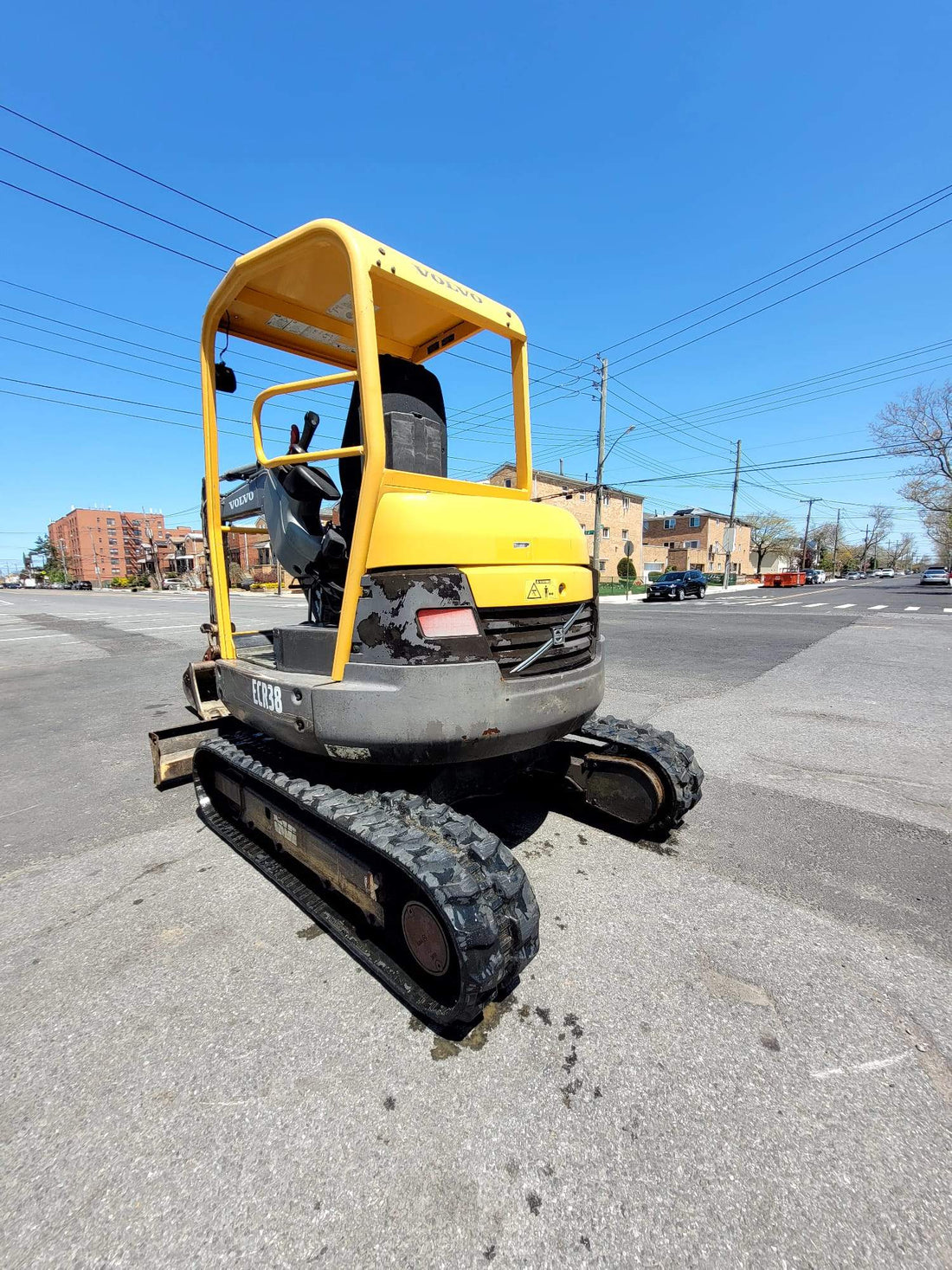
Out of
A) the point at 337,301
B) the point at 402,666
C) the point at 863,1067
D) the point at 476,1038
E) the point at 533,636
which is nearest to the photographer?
the point at 863,1067

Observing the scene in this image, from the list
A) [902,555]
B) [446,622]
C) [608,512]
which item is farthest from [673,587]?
[902,555]

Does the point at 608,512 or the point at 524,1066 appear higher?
the point at 608,512

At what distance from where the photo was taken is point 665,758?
120 inches

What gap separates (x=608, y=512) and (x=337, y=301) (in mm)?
49390

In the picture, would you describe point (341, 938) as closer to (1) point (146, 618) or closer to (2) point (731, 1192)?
(2) point (731, 1192)

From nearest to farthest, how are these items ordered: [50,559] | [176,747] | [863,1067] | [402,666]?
1. [863,1067]
2. [402,666]
3. [176,747]
4. [50,559]

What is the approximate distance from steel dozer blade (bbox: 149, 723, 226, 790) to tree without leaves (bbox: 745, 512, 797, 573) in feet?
294

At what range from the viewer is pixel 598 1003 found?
209 cm

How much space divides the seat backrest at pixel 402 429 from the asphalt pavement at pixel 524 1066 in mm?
2037

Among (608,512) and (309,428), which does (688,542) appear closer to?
(608,512)

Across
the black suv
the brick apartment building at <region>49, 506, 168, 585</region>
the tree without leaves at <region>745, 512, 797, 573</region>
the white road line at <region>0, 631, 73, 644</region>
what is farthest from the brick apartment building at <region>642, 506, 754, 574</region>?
the brick apartment building at <region>49, 506, 168, 585</region>

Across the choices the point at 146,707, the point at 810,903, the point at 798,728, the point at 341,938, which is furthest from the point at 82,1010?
the point at 798,728

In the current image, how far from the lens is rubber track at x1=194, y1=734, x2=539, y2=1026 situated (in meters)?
1.83

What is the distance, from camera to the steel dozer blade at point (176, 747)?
3785mm
